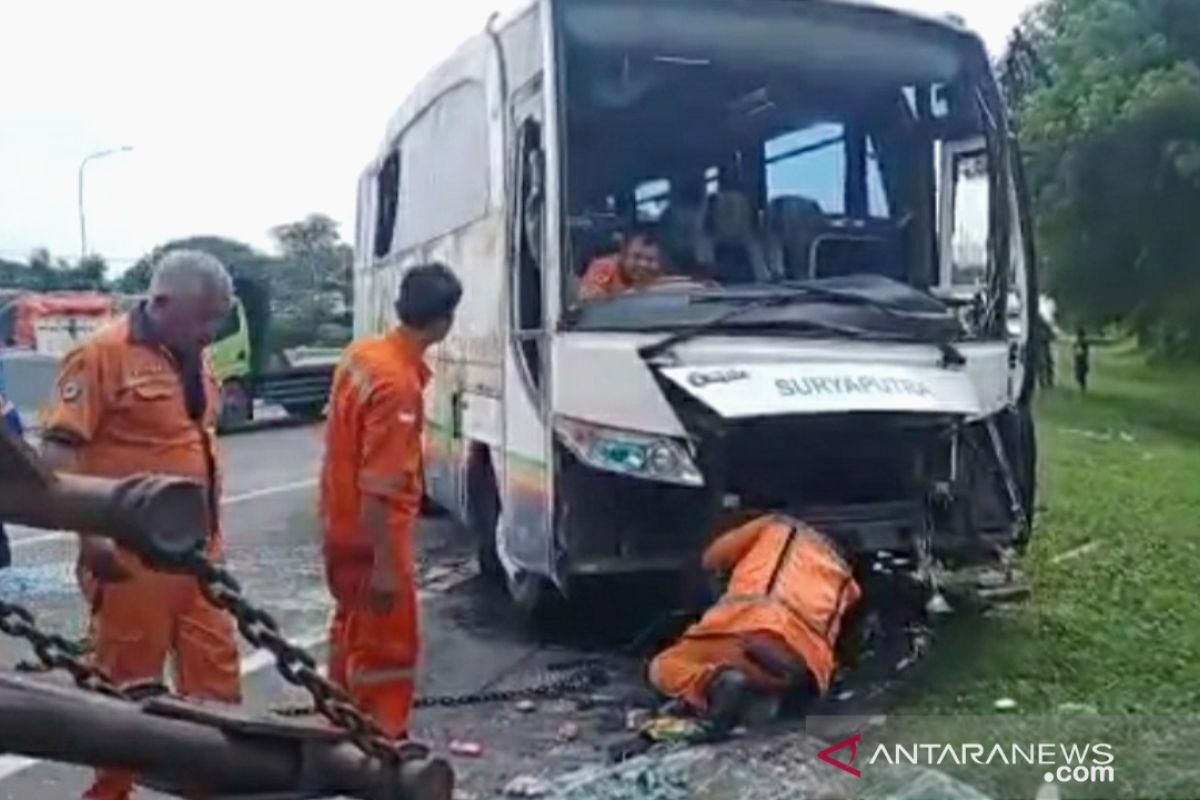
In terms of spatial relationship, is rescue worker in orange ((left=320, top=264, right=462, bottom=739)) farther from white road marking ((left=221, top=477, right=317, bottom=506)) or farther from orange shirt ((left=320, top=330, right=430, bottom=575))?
white road marking ((left=221, top=477, right=317, bottom=506))

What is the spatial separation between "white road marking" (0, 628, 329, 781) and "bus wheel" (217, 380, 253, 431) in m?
14.6

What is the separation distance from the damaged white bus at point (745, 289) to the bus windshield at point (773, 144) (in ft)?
0.04

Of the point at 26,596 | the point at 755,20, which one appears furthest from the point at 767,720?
the point at 26,596

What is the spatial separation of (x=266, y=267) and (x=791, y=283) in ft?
90.6

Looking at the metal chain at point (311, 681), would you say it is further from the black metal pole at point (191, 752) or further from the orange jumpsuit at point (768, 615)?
the orange jumpsuit at point (768, 615)

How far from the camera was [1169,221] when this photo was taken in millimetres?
23891

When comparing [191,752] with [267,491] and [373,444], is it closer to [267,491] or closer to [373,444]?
[373,444]

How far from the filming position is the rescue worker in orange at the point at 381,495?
18.4 ft

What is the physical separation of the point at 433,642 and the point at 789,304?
245 centimetres

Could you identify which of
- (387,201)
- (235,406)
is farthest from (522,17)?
(235,406)

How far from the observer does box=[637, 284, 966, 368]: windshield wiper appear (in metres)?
6.93

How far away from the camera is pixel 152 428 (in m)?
5.16

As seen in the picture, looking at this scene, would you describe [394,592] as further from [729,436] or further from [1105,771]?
[1105,771]

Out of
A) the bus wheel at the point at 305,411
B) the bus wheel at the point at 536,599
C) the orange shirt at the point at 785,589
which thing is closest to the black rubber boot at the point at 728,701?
the orange shirt at the point at 785,589
